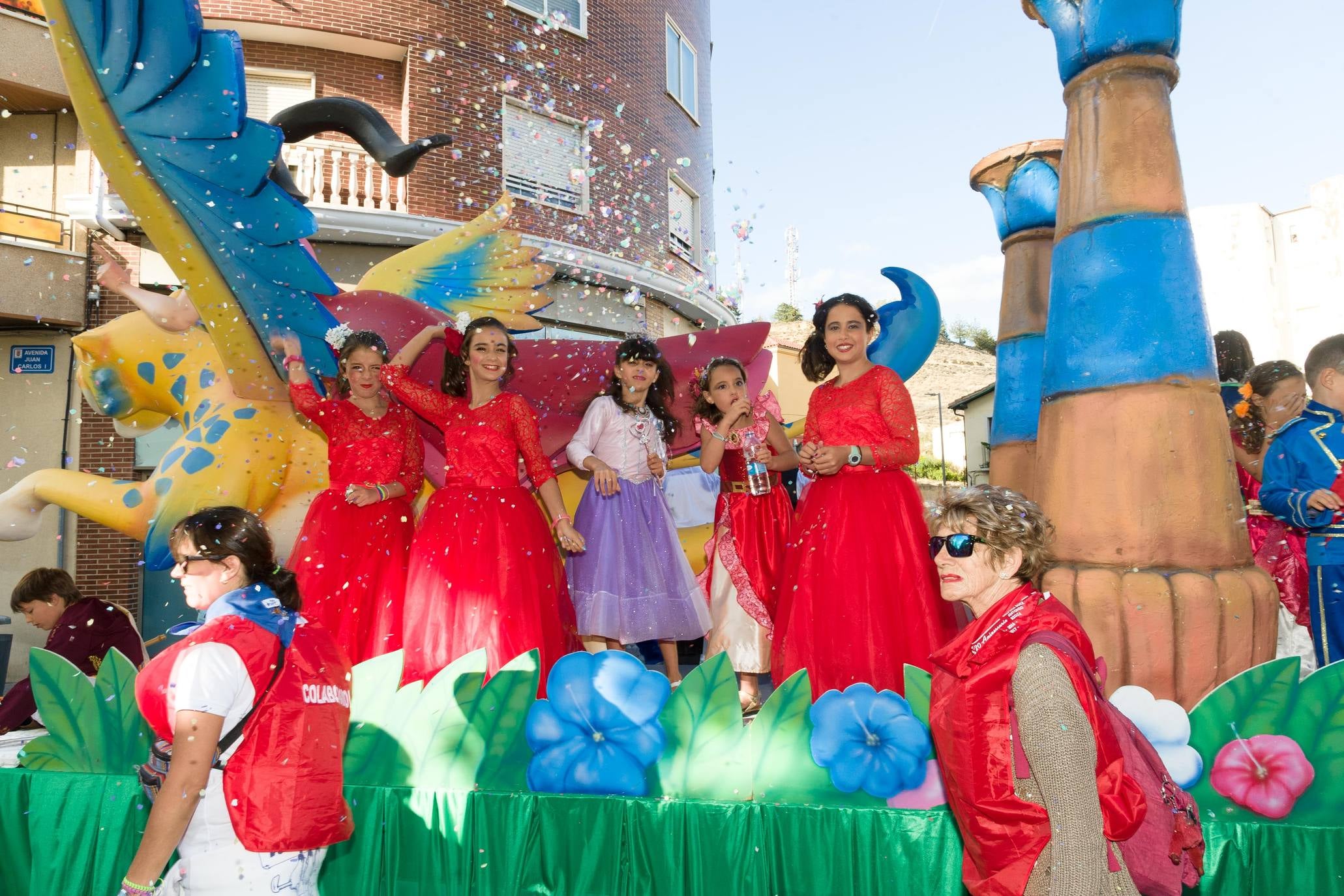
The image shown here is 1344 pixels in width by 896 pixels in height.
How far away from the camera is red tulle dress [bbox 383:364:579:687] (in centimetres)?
Result: 304

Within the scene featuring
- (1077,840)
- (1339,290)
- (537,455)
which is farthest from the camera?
(1339,290)

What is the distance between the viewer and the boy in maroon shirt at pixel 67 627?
3.64 meters

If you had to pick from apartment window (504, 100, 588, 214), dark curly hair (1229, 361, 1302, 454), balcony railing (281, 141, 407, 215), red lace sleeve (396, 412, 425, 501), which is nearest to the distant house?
apartment window (504, 100, 588, 214)

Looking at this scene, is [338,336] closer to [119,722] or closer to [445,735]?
[119,722]

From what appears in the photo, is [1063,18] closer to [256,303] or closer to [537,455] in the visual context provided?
[537,455]

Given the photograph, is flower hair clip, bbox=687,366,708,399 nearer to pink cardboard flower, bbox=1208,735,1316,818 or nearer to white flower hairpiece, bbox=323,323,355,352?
white flower hairpiece, bbox=323,323,355,352

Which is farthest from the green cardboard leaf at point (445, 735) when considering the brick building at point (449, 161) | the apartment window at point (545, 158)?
the apartment window at point (545, 158)

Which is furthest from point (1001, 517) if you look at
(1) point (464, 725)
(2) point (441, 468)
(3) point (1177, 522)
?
(2) point (441, 468)

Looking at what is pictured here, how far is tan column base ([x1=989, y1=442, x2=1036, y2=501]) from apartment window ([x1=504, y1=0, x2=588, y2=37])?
26.7 ft

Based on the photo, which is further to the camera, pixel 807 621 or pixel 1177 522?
pixel 807 621

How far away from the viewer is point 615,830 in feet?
8.00

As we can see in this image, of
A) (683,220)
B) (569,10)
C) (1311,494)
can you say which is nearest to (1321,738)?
(1311,494)

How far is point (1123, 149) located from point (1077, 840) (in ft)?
6.87

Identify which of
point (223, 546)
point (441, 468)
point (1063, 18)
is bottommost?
point (223, 546)
